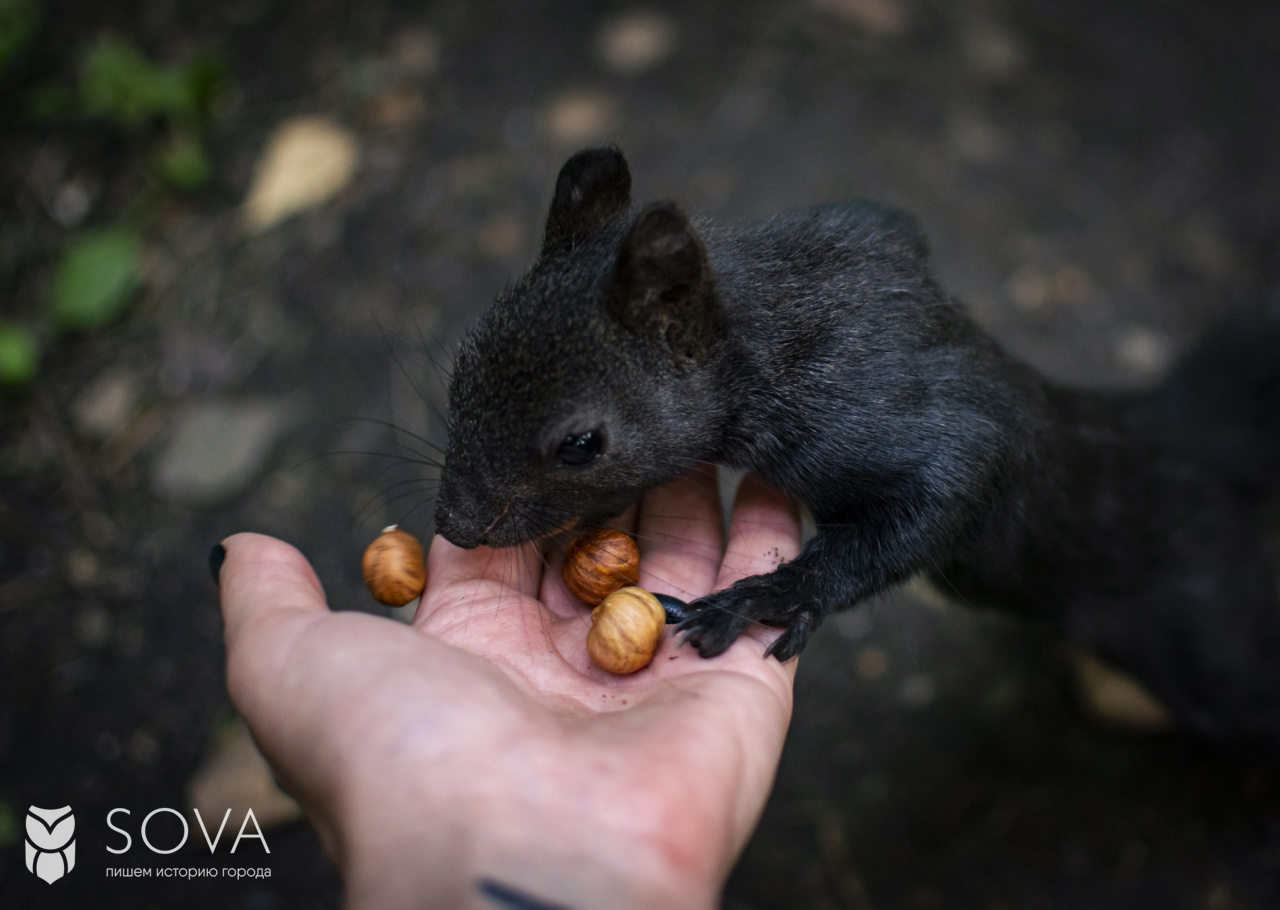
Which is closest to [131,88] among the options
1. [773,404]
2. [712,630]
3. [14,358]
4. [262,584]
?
[14,358]

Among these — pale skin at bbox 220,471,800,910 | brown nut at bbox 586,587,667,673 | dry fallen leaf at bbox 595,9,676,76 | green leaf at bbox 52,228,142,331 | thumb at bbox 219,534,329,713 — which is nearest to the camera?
pale skin at bbox 220,471,800,910

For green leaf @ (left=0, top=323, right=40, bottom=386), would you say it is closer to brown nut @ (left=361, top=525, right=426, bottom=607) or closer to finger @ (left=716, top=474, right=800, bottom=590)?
brown nut @ (left=361, top=525, right=426, bottom=607)

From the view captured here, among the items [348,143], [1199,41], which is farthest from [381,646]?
[1199,41]

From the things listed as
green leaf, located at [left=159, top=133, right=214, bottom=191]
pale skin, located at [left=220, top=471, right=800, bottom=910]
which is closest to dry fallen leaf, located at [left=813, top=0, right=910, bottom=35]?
green leaf, located at [left=159, top=133, right=214, bottom=191]

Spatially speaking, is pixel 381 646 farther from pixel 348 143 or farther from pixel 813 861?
pixel 348 143

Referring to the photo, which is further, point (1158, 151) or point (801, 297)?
point (1158, 151)

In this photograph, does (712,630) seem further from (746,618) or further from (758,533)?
(758,533)
